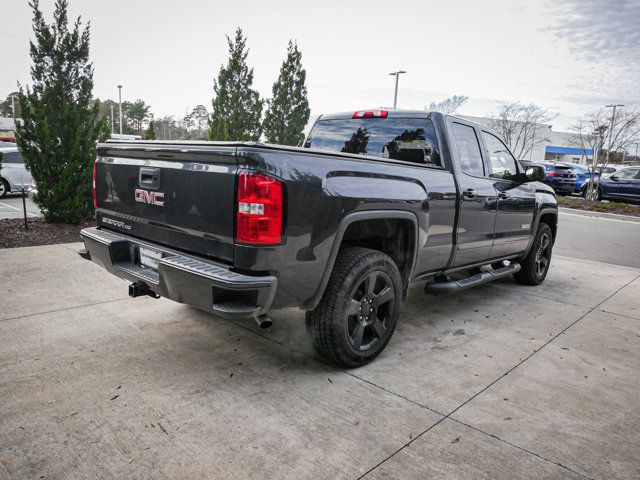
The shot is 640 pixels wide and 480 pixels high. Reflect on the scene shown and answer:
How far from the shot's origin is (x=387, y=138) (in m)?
4.33

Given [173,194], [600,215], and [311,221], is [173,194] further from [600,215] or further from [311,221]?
[600,215]

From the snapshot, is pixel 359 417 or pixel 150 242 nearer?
pixel 359 417

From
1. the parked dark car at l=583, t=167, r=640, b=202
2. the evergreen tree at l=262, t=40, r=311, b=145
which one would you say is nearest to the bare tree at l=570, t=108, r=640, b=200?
the parked dark car at l=583, t=167, r=640, b=202

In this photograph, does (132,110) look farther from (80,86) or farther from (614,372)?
(614,372)

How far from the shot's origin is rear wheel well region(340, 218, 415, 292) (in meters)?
3.43

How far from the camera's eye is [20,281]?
5.04 metres

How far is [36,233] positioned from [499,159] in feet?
23.9

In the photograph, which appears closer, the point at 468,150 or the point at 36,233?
the point at 468,150

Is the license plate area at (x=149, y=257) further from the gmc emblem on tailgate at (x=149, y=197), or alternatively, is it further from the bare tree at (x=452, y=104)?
the bare tree at (x=452, y=104)

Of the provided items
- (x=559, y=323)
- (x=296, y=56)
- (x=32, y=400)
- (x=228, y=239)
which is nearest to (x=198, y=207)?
(x=228, y=239)

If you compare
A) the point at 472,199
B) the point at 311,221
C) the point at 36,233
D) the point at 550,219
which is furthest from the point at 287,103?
the point at 311,221

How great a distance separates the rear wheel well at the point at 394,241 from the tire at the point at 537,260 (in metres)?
2.84

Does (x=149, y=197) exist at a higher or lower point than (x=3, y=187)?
higher

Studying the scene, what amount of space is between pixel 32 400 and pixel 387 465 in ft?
6.69
